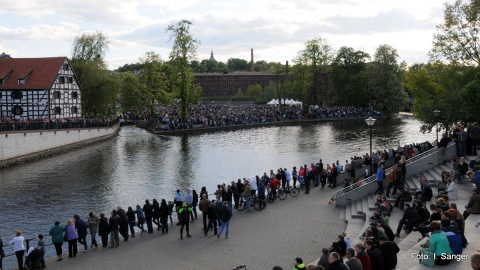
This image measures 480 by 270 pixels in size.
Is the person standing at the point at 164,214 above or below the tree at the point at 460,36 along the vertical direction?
below

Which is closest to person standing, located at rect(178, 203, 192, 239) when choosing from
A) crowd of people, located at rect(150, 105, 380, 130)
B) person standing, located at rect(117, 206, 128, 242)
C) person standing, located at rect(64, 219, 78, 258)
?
person standing, located at rect(117, 206, 128, 242)

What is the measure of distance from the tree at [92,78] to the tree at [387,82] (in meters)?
45.9

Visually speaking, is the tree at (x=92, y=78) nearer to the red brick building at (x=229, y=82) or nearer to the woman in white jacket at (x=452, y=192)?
the woman in white jacket at (x=452, y=192)

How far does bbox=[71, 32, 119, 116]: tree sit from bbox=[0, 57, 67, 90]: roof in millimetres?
6150

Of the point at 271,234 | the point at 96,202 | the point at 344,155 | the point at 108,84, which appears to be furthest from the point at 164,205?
the point at 108,84

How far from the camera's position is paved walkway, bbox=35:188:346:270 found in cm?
1480

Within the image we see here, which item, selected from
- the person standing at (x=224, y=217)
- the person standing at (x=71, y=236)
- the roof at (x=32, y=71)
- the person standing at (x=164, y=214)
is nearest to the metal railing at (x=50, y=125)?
the roof at (x=32, y=71)

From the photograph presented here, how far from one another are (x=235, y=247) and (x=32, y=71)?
45698mm

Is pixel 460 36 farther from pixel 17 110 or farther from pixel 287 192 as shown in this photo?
pixel 17 110

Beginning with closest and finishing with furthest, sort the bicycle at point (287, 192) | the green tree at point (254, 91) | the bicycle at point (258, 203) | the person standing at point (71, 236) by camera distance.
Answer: the person standing at point (71, 236) < the bicycle at point (258, 203) < the bicycle at point (287, 192) < the green tree at point (254, 91)

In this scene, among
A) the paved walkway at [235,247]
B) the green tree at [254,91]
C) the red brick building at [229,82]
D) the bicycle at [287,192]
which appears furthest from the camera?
the red brick building at [229,82]

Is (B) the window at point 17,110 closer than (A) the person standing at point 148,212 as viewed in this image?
No

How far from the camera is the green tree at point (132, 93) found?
74.4m

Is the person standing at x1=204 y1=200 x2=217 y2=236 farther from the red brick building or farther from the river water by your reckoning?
the red brick building
